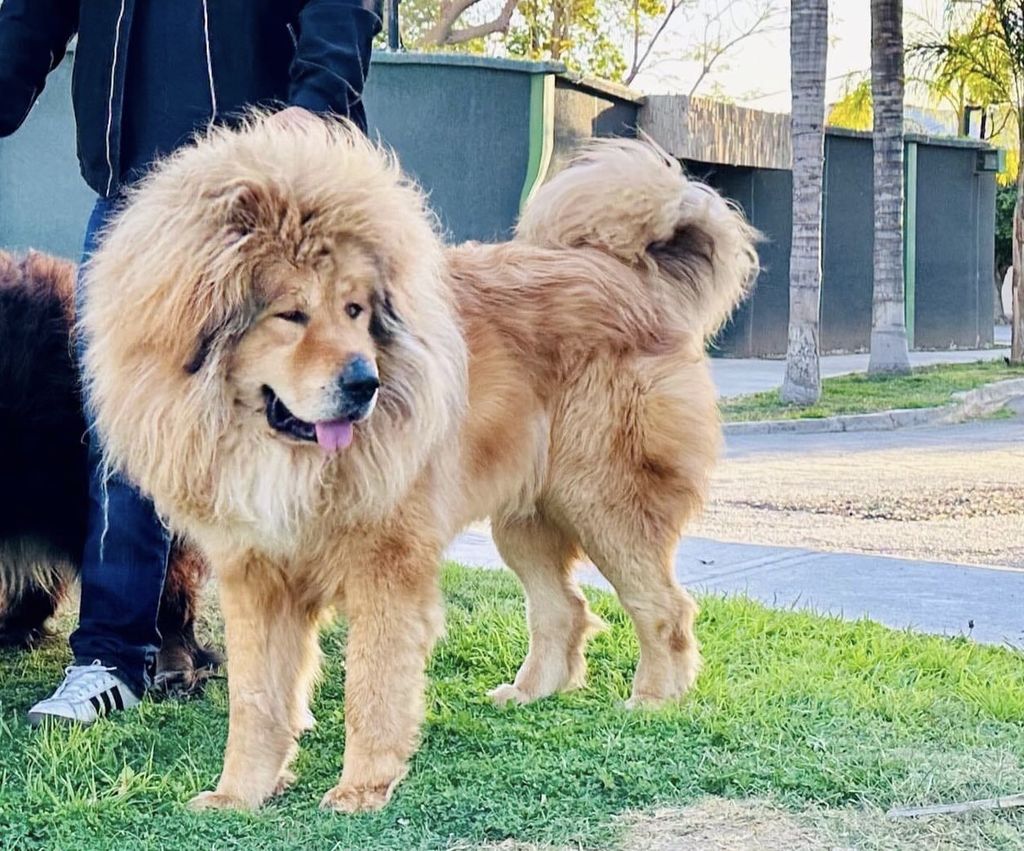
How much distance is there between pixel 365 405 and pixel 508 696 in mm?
1607

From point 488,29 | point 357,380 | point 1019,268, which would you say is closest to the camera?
point 357,380

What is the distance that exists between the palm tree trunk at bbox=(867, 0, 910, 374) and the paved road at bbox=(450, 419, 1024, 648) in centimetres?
517

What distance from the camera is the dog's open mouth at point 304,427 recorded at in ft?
10.3

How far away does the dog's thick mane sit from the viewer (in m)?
3.10

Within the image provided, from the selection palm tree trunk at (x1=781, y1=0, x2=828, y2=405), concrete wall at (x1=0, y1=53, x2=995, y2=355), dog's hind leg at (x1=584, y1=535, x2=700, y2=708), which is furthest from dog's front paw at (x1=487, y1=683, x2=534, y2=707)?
palm tree trunk at (x1=781, y1=0, x2=828, y2=405)

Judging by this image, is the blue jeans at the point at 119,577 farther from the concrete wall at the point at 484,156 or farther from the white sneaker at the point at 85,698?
the concrete wall at the point at 484,156

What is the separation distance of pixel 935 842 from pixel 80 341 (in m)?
2.73

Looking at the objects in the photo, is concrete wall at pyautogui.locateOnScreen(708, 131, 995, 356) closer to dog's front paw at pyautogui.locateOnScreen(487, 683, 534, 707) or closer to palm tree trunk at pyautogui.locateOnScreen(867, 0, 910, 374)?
palm tree trunk at pyautogui.locateOnScreen(867, 0, 910, 374)

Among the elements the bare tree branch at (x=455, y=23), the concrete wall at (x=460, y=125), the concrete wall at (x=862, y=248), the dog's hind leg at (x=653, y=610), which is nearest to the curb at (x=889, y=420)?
the concrete wall at (x=460, y=125)

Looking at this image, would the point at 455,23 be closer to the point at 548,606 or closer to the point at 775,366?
the point at 775,366

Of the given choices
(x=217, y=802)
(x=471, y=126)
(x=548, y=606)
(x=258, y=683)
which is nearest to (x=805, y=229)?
(x=471, y=126)

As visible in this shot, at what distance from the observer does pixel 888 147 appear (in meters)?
16.6

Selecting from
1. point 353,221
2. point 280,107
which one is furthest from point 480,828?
point 280,107

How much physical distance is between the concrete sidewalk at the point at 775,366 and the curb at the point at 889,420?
1968 millimetres
